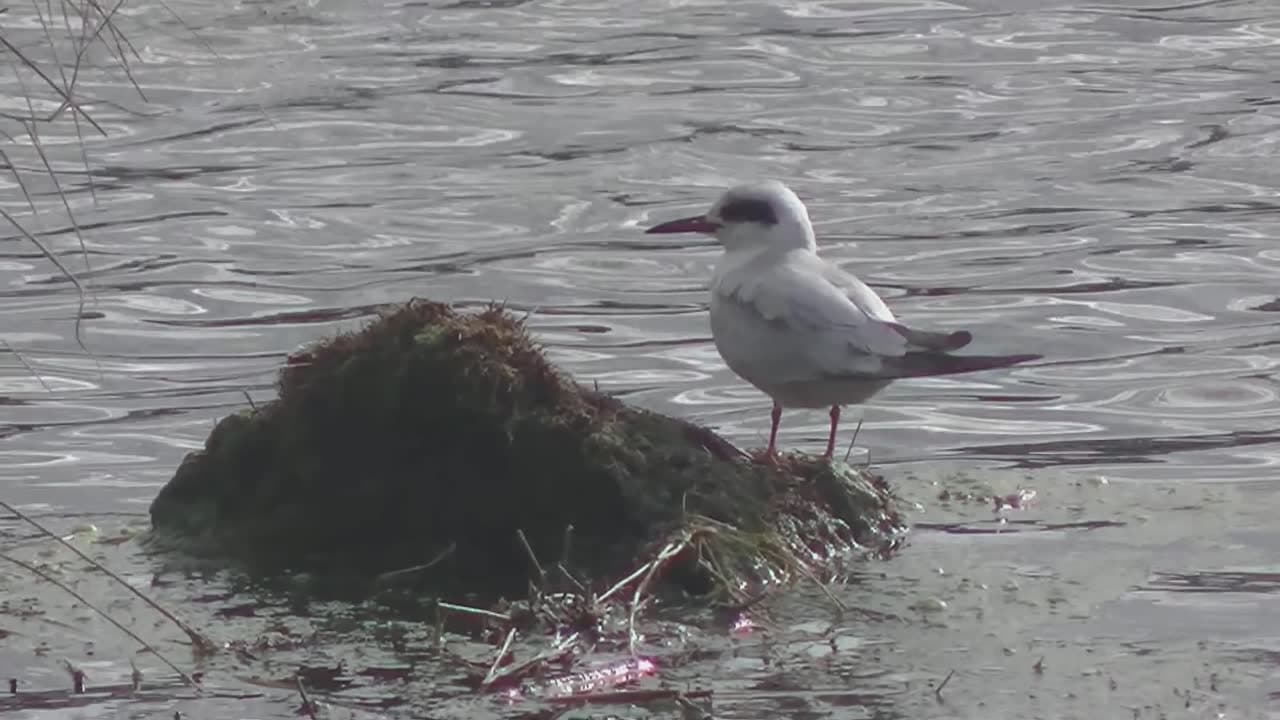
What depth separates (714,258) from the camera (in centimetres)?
1166

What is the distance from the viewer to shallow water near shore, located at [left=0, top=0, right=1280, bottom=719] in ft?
18.1

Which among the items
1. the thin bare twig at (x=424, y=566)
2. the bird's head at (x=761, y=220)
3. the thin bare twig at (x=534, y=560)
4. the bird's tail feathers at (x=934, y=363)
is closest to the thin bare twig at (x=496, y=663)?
the thin bare twig at (x=534, y=560)

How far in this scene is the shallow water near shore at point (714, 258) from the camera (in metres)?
5.51

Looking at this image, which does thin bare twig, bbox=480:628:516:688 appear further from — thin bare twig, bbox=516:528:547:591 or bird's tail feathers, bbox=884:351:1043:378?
bird's tail feathers, bbox=884:351:1043:378

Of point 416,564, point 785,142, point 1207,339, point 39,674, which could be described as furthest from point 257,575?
point 785,142

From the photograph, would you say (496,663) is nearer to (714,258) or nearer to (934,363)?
(934,363)

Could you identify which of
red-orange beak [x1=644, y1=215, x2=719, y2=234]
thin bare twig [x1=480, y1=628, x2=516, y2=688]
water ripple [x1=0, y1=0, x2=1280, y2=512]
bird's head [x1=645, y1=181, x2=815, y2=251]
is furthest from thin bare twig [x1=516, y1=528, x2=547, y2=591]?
water ripple [x1=0, y1=0, x2=1280, y2=512]

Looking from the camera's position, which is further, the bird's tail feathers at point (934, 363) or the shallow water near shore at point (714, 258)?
the bird's tail feathers at point (934, 363)

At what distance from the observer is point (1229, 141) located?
13656 mm

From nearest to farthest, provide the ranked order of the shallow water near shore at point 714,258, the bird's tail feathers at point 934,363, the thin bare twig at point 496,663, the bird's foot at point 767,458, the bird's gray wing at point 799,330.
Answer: the thin bare twig at point 496,663 → the shallow water near shore at point 714,258 → the bird's foot at point 767,458 → the bird's tail feathers at point 934,363 → the bird's gray wing at point 799,330

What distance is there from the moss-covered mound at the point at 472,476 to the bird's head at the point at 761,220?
122 cm

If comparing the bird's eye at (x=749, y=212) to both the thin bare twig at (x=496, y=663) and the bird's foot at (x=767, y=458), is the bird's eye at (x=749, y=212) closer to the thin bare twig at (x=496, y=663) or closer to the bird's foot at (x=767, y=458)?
the bird's foot at (x=767, y=458)

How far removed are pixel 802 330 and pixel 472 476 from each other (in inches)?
47.1

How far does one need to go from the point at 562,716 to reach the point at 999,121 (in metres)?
9.93
